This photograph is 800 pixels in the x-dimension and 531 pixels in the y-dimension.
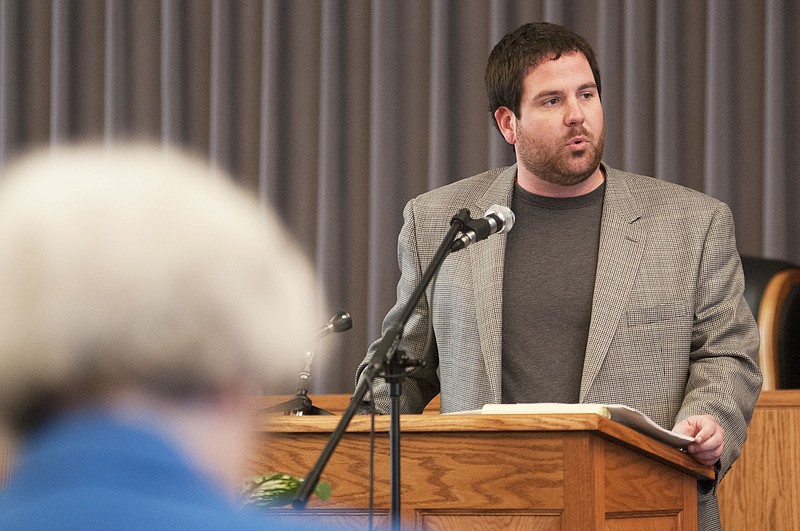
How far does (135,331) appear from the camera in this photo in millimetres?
708

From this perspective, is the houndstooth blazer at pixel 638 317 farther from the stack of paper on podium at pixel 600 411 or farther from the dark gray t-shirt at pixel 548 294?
the stack of paper on podium at pixel 600 411

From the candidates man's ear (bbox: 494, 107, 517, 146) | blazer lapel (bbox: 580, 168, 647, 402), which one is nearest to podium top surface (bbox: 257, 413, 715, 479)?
blazer lapel (bbox: 580, 168, 647, 402)

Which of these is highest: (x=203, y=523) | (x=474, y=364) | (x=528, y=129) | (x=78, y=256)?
(x=528, y=129)

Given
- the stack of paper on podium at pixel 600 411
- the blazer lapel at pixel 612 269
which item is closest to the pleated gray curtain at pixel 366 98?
the blazer lapel at pixel 612 269

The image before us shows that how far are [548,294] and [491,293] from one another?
0.13 meters

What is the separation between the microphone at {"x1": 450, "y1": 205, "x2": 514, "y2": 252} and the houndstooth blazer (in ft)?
1.84

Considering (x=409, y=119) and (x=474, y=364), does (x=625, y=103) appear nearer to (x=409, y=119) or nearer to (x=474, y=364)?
→ (x=409, y=119)

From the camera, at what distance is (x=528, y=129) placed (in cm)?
299

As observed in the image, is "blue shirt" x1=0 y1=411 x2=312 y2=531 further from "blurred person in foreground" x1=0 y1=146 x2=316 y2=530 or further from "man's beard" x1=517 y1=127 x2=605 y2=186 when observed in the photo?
"man's beard" x1=517 y1=127 x2=605 y2=186

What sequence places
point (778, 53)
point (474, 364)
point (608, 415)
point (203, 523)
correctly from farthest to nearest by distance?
point (778, 53)
point (474, 364)
point (608, 415)
point (203, 523)

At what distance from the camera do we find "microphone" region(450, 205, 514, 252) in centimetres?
207

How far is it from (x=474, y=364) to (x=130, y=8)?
114 inches

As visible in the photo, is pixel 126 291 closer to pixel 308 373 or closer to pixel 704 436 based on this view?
pixel 704 436

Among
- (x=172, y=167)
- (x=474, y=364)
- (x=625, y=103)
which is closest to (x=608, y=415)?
(x=474, y=364)
